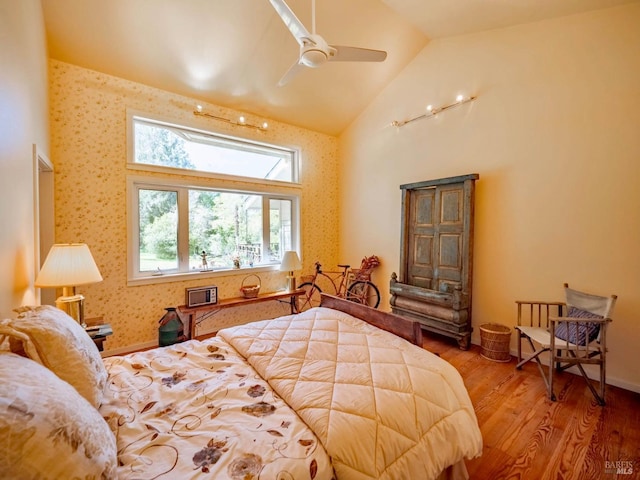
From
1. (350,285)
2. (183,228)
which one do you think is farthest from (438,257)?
(183,228)

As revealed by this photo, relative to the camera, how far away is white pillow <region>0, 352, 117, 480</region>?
23.6 inches

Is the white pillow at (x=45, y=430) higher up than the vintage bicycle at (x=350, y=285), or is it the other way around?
the white pillow at (x=45, y=430)

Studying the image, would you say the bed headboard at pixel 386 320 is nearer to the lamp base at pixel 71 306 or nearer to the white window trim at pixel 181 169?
the lamp base at pixel 71 306

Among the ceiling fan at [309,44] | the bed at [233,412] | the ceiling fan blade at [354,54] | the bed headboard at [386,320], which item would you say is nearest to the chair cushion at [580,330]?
the bed headboard at [386,320]

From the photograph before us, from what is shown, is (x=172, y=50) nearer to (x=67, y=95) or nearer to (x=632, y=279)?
(x=67, y=95)

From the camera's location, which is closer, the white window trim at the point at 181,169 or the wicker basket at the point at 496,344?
the wicker basket at the point at 496,344

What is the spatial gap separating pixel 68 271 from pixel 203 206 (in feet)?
6.72

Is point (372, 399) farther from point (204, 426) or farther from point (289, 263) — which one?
point (289, 263)

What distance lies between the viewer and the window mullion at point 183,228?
3.63 meters

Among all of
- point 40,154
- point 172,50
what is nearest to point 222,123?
point 172,50

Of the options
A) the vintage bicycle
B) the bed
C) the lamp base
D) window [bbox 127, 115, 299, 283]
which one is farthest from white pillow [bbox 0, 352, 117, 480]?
the vintage bicycle

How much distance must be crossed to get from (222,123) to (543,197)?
13.3 ft

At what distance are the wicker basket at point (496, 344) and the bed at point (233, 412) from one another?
1861 millimetres

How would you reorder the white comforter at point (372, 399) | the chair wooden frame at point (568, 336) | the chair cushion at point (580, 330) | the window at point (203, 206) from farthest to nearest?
the window at point (203, 206), the chair cushion at point (580, 330), the chair wooden frame at point (568, 336), the white comforter at point (372, 399)
